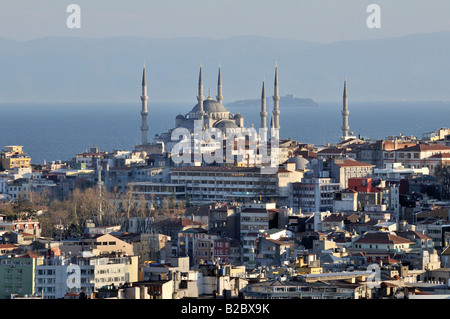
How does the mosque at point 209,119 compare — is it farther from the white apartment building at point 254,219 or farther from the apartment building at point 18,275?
the apartment building at point 18,275

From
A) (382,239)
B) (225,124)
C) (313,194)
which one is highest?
(225,124)

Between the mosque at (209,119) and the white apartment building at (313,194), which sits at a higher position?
the mosque at (209,119)

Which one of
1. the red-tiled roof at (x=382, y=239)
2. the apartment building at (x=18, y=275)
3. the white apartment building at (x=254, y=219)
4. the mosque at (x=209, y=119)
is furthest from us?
the mosque at (x=209, y=119)

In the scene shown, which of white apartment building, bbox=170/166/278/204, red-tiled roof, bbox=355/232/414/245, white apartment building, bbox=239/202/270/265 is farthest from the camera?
white apartment building, bbox=170/166/278/204

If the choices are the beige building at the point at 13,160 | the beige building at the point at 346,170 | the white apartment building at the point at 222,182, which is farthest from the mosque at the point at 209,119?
the beige building at the point at 346,170

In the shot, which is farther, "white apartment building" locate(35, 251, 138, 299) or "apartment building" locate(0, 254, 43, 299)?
"apartment building" locate(0, 254, 43, 299)

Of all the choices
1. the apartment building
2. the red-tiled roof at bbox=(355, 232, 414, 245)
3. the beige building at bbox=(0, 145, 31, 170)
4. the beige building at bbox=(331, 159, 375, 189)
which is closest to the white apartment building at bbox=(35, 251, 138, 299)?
the apartment building

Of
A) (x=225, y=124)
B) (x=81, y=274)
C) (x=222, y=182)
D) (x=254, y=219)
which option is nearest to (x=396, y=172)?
(x=222, y=182)

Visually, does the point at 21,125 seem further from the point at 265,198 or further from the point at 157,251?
the point at 157,251

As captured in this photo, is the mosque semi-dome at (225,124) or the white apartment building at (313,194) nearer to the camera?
the white apartment building at (313,194)

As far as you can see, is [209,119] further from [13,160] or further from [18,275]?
[18,275]

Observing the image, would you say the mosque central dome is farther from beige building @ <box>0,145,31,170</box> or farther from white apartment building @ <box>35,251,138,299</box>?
white apartment building @ <box>35,251,138,299</box>

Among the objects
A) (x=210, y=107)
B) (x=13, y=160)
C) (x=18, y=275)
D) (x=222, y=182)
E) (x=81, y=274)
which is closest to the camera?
(x=81, y=274)
